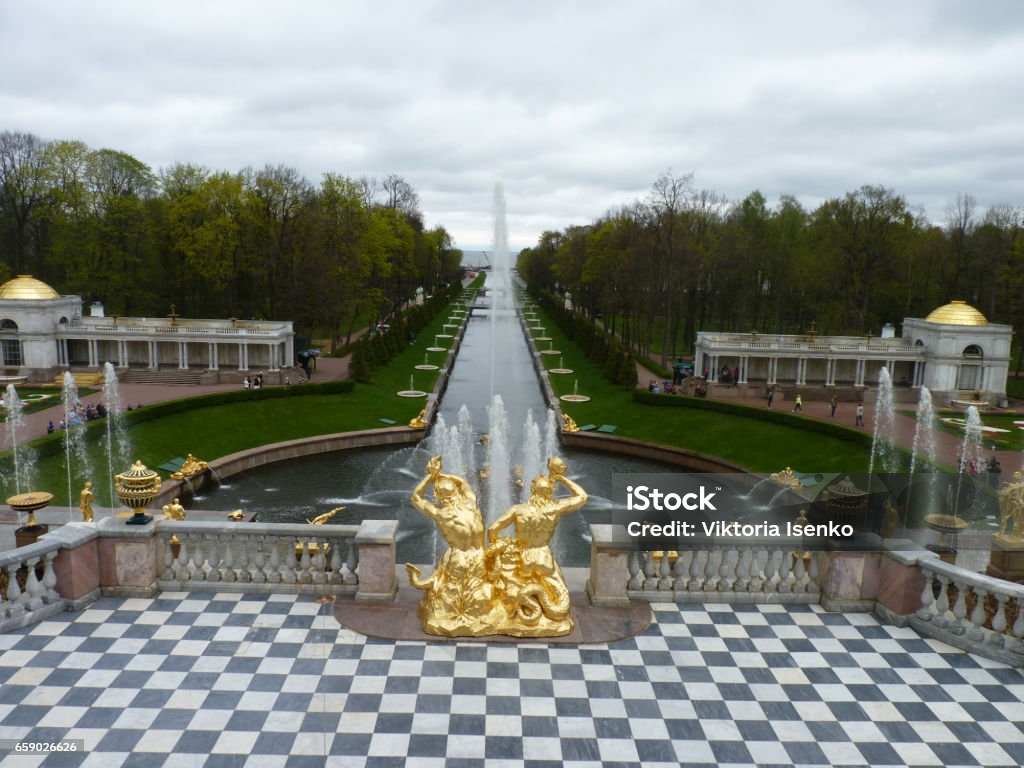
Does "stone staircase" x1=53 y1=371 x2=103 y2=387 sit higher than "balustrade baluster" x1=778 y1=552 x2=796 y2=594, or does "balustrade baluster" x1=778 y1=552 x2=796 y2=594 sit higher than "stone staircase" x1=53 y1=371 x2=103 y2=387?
"balustrade baluster" x1=778 y1=552 x2=796 y2=594

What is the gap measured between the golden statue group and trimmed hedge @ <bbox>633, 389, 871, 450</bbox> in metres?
29.9

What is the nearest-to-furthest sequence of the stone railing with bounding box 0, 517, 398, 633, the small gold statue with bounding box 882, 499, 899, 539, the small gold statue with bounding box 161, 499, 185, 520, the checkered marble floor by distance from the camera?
the checkered marble floor
the stone railing with bounding box 0, 517, 398, 633
the small gold statue with bounding box 882, 499, 899, 539
the small gold statue with bounding box 161, 499, 185, 520

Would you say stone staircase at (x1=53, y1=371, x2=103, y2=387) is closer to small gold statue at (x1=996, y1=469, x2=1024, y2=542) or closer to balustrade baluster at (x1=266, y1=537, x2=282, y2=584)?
balustrade baluster at (x1=266, y1=537, x2=282, y2=584)

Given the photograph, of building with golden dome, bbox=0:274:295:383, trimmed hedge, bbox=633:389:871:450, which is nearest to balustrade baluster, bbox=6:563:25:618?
trimmed hedge, bbox=633:389:871:450

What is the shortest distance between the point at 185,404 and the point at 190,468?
1011 cm

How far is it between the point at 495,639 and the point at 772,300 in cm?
7680

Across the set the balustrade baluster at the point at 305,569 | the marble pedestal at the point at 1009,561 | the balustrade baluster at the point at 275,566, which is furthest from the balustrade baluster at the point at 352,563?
the marble pedestal at the point at 1009,561

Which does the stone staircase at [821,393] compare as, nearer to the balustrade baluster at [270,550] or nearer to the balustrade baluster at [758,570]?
the balustrade baluster at [758,570]

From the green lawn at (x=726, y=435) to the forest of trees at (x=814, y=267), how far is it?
15227 millimetres

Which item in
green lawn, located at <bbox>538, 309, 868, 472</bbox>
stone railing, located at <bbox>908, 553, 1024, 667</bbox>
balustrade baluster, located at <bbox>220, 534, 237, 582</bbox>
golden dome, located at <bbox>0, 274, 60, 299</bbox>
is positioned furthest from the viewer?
golden dome, located at <bbox>0, 274, 60, 299</bbox>

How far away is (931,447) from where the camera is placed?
39.1 meters

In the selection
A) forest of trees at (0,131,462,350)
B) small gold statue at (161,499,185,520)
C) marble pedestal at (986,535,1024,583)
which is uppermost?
forest of trees at (0,131,462,350)

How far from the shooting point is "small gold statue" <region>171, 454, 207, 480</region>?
106ft

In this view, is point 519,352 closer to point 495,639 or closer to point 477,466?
point 477,466
